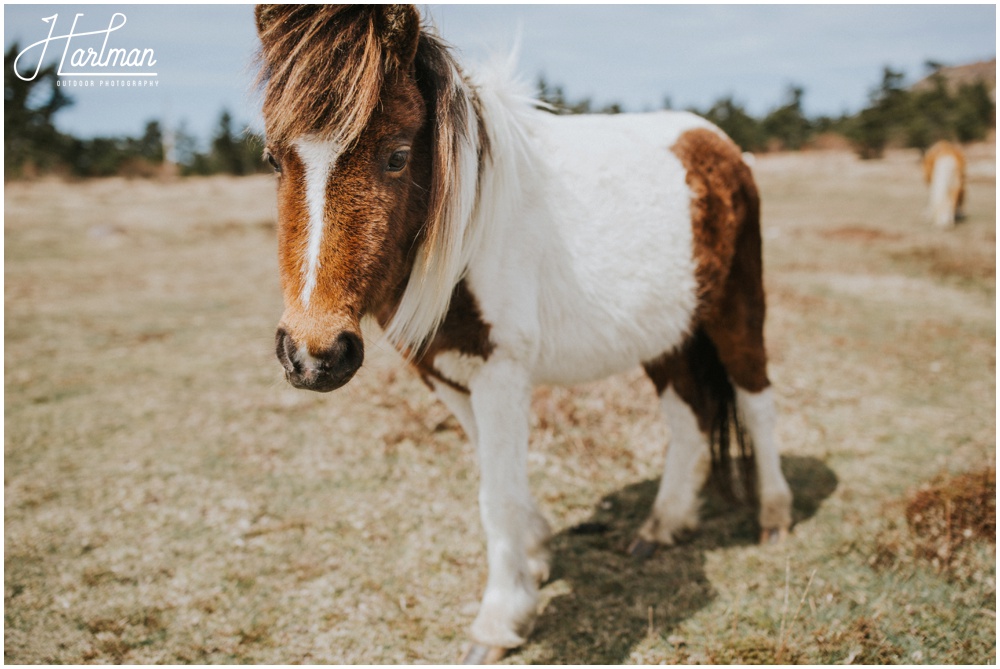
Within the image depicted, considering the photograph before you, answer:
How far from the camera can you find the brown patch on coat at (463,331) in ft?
7.23

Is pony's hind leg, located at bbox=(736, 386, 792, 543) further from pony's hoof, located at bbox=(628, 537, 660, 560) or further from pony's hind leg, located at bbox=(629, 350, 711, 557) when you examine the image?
pony's hoof, located at bbox=(628, 537, 660, 560)

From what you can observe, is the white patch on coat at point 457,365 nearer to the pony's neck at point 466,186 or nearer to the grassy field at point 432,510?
the pony's neck at point 466,186

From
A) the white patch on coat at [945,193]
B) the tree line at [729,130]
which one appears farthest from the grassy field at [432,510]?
the tree line at [729,130]

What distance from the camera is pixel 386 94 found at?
5.73ft

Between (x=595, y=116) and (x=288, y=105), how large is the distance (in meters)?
1.72

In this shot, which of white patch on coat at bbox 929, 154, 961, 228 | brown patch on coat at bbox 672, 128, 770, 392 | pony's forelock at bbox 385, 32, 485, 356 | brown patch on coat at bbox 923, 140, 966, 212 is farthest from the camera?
brown patch on coat at bbox 923, 140, 966, 212

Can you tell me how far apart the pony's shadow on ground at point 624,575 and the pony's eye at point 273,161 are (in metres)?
2.11

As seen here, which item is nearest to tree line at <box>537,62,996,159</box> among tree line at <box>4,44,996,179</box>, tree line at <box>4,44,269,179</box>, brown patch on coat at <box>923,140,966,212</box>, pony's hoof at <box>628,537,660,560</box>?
tree line at <box>4,44,996,179</box>

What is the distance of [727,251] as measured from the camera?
9.77ft

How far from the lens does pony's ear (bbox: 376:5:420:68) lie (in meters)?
1.71

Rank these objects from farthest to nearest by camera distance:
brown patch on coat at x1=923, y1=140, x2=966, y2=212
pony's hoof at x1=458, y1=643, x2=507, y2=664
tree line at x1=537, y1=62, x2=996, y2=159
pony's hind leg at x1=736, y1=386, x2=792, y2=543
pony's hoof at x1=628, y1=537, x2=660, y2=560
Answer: tree line at x1=537, y1=62, x2=996, y2=159 < brown patch on coat at x1=923, y1=140, x2=966, y2=212 < pony's hind leg at x1=736, y1=386, x2=792, y2=543 < pony's hoof at x1=628, y1=537, x2=660, y2=560 < pony's hoof at x1=458, y1=643, x2=507, y2=664

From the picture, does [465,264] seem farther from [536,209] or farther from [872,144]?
[872,144]

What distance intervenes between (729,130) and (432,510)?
37.5 meters

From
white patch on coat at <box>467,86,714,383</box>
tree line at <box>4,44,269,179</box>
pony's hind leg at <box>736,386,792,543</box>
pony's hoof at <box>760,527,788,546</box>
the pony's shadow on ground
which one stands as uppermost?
tree line at <box>4,44,269,179</box>
